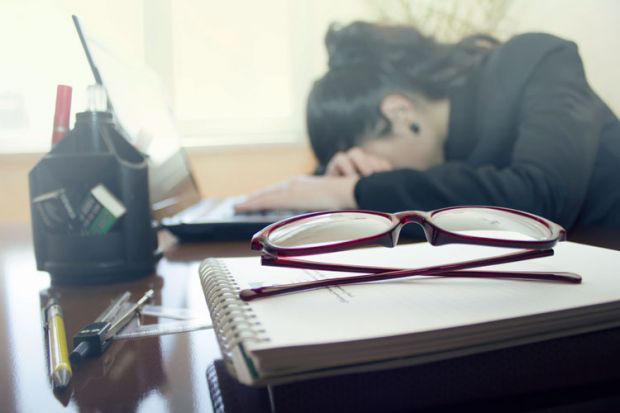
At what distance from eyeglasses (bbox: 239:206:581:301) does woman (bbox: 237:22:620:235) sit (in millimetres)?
362

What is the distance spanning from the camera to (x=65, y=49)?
1565mm

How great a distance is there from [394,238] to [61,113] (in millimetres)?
338

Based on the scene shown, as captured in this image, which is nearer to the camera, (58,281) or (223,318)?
(223,318)

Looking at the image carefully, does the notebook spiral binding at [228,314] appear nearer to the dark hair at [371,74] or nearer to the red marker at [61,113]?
the red marker at [61,113]

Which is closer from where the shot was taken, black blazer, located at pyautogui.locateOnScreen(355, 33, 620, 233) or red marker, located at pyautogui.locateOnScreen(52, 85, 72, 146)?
red marker, located at pyautogui.locateOnScreen(52, 85, 72, 146)

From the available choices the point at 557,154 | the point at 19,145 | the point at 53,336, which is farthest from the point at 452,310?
the point at 19,145

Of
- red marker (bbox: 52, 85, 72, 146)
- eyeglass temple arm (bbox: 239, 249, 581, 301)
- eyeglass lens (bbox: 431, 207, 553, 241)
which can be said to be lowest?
eyeglass temple arm (bbox: 239, 249, 581, 301)

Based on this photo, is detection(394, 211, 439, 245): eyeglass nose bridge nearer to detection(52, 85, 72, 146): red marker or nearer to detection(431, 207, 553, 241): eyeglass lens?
detection(431, 207, 553, 241): eyeglass lens

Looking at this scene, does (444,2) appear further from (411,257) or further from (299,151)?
(411,257)

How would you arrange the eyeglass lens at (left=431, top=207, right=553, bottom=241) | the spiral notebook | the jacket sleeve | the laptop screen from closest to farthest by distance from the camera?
the spiral notebook
the eyeglass lens at (left=431, top=207, right=553, bottom=241)
the laptop screen
the jacket sleeve

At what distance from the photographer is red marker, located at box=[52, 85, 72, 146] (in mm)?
446

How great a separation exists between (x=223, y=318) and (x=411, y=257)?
162 mm

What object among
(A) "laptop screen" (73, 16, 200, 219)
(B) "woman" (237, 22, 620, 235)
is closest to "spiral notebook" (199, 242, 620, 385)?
(A) "laptop screen" (73, 16, 200, 219)

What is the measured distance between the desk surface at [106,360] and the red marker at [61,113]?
13cm
